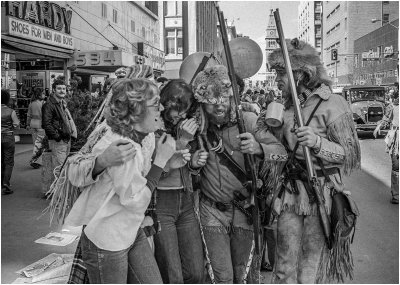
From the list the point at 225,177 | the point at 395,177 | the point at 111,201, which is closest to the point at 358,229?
the point at 395,177

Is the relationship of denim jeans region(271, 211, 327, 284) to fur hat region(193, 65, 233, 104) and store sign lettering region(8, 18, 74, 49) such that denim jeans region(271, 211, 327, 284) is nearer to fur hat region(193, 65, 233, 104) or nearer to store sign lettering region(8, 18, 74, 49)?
fur hat region(193, 65, 233, 104)

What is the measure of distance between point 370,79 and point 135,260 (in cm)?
5847

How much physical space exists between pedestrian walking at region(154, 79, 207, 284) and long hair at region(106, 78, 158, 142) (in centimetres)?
50

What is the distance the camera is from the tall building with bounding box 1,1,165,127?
568 inches

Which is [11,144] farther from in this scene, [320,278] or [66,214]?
[320,278]

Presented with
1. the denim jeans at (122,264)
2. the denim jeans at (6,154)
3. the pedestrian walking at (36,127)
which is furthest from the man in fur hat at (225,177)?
the pedestrian walking at (36,127)

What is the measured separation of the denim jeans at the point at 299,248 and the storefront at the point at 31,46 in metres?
12.5

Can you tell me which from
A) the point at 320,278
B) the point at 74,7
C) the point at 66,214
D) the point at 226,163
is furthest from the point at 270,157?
the point at 74,7

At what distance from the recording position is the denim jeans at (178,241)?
2.86 meters

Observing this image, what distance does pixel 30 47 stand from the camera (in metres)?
14.7

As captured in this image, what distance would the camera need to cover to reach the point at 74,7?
19938 millimetres

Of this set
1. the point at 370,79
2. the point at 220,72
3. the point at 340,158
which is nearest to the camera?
the point at 340,158

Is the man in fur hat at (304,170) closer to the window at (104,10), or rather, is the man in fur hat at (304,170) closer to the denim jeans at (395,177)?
the denim jeans at (395,177)

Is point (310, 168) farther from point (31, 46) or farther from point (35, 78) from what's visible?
point (35, 78)
